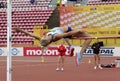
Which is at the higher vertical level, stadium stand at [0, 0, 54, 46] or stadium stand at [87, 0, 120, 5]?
stadium stand at [87, 0, 120, 5]

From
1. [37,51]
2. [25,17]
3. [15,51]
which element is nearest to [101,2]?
[25,17]

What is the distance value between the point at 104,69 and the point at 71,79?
4.75 metres

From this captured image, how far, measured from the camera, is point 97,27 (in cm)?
2938

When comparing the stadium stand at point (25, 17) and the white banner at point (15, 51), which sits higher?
the stadium stand at point (25, 17)

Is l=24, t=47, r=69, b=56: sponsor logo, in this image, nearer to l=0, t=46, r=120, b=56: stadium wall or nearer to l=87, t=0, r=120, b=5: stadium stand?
l=0, t=46, r=120, b=56: stadium wall

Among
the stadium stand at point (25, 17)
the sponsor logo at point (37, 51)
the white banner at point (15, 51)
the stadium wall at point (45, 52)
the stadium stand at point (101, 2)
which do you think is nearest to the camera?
the stadium wall at point (45, 52)

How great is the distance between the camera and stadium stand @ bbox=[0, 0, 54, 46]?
3133 cm

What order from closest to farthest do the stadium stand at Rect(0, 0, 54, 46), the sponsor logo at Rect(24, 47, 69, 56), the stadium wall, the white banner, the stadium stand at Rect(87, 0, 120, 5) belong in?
the stadium wall, the sponsor logo at Rect(24, 47, 69, 56), the white banner, the stadium stand at Rect(87, 0, 120, 5), the stadium stand at Rect(0, 0, 54, 46)

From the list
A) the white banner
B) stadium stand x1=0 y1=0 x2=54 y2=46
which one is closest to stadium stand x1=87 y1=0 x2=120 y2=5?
stadium stand x1=0 y1=0 x2=54 y2=46

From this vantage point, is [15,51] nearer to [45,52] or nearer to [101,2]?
[45,52]

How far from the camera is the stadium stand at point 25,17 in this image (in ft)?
103

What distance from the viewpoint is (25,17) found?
32.7 metres

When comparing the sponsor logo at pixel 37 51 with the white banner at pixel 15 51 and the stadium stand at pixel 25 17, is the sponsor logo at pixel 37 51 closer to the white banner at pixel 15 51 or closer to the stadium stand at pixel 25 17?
the white banner at pixel 15 51

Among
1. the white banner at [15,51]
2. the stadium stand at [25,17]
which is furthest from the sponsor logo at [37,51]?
the stadium stand at [25,17]
